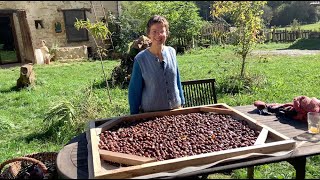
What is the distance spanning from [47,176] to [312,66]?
29.0 feet

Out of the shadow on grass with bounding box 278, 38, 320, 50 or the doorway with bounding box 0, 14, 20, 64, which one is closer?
the doorway with bounding box 0, 14, 20, 64

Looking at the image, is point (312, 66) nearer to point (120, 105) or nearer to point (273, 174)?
point (120, 105)

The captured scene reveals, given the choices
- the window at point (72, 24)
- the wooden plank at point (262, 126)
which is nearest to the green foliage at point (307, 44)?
the window at point (72, 24)

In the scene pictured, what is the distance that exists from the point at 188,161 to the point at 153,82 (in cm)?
123

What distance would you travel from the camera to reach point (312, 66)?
9352 millimetres

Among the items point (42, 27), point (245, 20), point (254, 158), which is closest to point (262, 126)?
point (254, 158)

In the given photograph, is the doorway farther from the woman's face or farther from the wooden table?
the wooden table

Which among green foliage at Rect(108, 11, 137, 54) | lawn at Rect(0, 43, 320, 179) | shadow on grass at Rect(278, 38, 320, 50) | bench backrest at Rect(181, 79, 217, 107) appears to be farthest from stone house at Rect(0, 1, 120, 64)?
bench backrest at Rect(181, 79, 217, 107)

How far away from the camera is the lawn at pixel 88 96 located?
4.59m

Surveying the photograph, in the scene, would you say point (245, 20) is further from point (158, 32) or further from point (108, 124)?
point (108, 124)

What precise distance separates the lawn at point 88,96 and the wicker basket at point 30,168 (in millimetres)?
1277

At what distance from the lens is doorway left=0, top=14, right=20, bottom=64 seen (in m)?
14.3

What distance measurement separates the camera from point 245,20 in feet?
23.1

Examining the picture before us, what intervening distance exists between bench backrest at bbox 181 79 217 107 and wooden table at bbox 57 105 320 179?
5.10 feet
